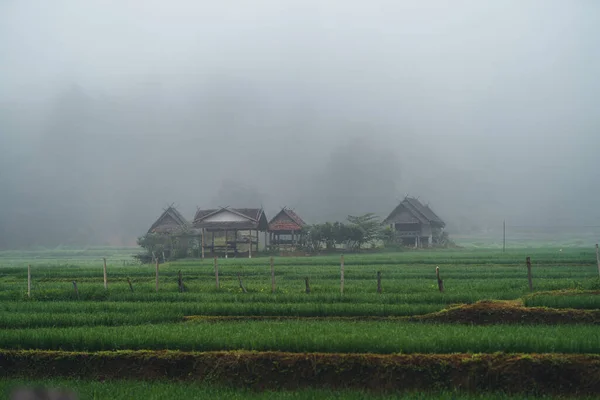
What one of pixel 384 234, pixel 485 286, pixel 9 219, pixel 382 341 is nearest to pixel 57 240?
pixel 9 219

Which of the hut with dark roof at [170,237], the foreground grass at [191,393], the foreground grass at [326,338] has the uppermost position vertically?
the hut with dark roof at [170,237]

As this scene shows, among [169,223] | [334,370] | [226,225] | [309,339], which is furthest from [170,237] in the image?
[334,370]

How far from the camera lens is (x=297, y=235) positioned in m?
59.6

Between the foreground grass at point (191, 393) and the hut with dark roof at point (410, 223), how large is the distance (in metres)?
54.3

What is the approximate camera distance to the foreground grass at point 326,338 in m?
10.4

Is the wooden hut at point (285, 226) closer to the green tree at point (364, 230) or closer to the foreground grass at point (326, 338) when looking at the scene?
the green tree at point (364, 230)

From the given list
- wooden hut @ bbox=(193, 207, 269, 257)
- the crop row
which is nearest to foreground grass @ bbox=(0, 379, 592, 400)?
the crop row

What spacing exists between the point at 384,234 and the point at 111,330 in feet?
159

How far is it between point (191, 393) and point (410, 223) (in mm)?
57335

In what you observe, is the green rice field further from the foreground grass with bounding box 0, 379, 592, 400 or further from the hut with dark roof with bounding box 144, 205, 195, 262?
the hut with dark roof with bounding box 144, 205, 195, 262

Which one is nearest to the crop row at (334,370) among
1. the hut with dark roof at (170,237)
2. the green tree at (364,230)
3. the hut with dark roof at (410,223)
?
the hut with dark roof at (170,237)

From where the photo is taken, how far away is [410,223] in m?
64.6

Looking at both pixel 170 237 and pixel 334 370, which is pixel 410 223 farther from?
pixel 334 370

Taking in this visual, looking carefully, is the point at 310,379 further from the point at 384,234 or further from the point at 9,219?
the point at 9,219
